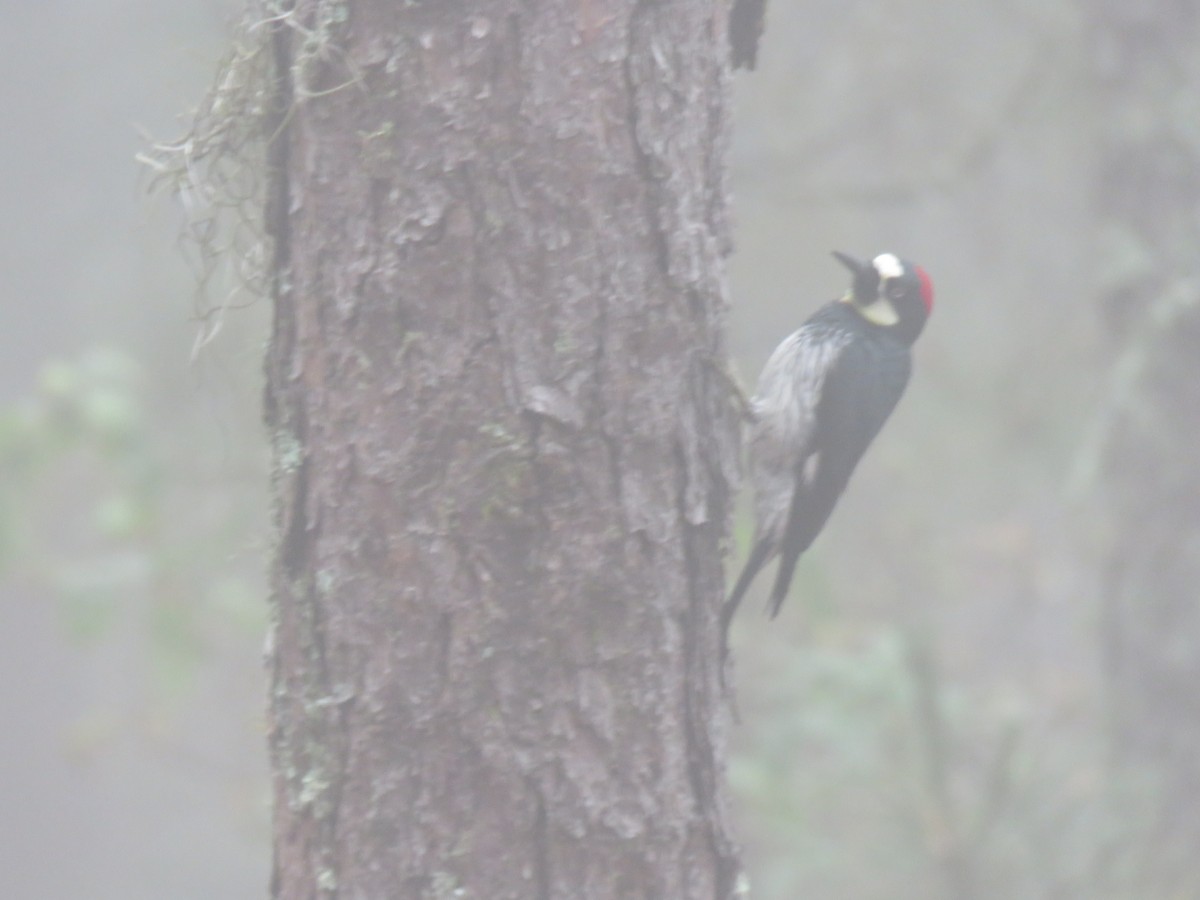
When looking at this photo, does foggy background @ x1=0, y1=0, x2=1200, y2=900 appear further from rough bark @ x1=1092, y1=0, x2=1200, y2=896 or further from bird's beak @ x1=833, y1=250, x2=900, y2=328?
bird's beak @ x1=833, y1=250, x2=900, y2=328

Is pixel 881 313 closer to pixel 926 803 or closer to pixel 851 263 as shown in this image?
pixel 851 263

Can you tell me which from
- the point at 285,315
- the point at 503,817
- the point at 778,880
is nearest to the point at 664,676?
the point at 503,817

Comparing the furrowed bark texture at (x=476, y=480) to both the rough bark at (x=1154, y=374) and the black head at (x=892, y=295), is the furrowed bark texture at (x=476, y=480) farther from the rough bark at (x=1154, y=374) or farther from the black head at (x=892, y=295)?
the rough bark at (x=1154, y=374)

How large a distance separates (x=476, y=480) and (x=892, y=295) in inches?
86.8

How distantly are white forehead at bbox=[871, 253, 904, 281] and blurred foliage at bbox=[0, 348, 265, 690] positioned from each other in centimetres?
318

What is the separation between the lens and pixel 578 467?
6.59 ft

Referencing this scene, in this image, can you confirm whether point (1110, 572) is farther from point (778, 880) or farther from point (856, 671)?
point (778, 880)

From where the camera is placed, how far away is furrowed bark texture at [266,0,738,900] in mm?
1960

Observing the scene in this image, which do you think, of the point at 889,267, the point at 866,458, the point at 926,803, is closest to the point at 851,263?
the point at 889,267

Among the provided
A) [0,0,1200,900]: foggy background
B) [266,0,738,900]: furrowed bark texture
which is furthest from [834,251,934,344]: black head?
[266,0,738,900]: furrowed bark texture

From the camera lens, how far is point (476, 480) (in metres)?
1.97

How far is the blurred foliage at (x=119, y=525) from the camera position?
18.1ft

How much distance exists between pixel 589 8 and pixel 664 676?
3.34 feet

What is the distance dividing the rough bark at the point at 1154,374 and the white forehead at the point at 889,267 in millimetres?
2348
